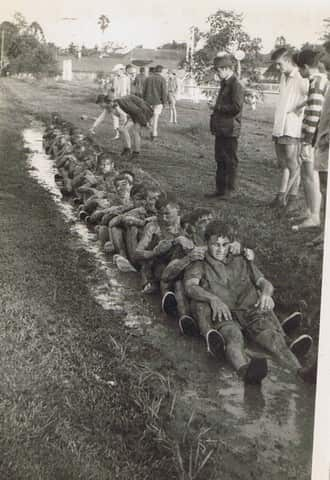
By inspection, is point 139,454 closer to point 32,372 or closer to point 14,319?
point 32,372

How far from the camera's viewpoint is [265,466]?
6.96ft

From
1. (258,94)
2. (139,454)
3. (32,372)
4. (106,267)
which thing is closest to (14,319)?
(32,372)

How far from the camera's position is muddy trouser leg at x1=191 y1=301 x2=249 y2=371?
230 centimetres

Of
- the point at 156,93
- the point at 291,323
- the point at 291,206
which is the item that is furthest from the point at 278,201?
the point at 156,93

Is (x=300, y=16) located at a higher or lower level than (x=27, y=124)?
higher

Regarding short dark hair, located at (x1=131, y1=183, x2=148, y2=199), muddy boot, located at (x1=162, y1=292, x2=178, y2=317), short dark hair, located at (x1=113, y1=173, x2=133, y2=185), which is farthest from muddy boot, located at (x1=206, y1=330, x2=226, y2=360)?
short dark hair, located at (x1=113, y1=173, x2=133, y2=185)

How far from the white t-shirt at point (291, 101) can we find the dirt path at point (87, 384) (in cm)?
27

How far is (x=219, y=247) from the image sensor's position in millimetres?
2502

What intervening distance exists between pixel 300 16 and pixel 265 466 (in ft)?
5.34

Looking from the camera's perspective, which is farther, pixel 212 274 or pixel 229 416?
pixel 212 274

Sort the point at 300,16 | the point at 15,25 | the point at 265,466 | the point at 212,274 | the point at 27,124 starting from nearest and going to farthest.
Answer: the point at 265,466 < the point at 300,16 < the point at 212,274 < the point at 15,25 < the point at 27,124

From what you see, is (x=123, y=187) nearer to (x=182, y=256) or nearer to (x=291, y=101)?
(x=182, y=256)

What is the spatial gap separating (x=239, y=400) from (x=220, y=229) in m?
0.67

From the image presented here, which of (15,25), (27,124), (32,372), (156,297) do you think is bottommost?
(32,372)
